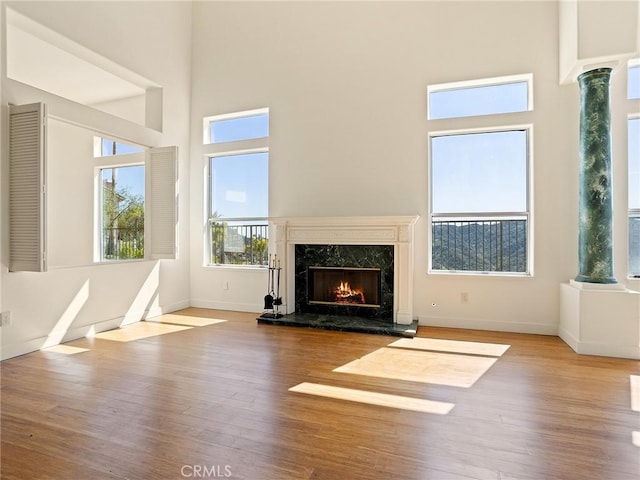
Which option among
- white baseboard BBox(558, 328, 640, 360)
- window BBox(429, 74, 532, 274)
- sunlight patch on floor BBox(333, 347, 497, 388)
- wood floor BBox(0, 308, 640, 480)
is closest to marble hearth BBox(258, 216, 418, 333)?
window BBox(429, 74, 532, 274)

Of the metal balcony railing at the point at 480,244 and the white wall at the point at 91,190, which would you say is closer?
the white wall at the point at 91,190

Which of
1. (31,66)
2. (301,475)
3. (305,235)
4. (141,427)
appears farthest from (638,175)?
(31,66)

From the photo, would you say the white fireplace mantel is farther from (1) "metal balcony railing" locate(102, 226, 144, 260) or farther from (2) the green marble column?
(1) "metal balcony railing" locate(102, 226, 144, 260)

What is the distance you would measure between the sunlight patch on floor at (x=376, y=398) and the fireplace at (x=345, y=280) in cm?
207

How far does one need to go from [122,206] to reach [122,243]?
0.56 metres

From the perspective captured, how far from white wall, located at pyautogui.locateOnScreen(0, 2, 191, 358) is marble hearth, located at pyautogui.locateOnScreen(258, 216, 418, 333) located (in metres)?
1.79

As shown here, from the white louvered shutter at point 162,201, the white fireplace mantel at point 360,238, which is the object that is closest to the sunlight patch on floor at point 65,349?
the white louvered shutter at point 162,201

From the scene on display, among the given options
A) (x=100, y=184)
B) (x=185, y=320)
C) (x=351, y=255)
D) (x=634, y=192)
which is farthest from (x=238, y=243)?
(x=634, y=192)

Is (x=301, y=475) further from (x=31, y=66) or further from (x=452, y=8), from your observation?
(x=31, y=66)

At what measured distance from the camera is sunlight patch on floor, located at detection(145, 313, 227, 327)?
461 centimetres

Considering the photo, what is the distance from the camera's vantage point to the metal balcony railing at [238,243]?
5.31m

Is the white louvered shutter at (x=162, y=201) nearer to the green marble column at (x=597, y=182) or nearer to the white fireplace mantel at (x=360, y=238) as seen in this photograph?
the white fireplace mantel at (x=360, y=238)

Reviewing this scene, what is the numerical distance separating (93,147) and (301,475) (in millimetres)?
5981

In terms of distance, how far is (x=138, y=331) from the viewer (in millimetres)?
4277
